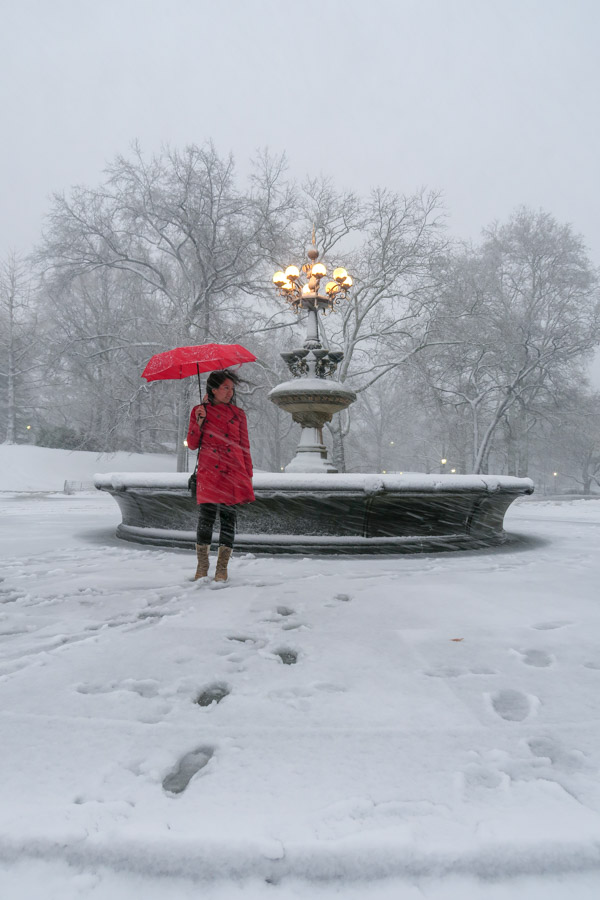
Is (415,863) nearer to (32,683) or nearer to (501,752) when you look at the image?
(501,752)

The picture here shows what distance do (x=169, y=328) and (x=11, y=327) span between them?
1450 cm

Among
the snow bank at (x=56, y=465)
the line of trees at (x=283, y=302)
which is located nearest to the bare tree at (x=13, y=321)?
the line of trees at (x=283, y=302)

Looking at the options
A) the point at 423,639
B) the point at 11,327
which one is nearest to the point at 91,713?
the point at 423,639

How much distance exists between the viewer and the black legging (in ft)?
13.3

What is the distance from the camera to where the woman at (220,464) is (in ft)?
13.3

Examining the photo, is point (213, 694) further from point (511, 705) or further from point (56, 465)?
point (56, 465)

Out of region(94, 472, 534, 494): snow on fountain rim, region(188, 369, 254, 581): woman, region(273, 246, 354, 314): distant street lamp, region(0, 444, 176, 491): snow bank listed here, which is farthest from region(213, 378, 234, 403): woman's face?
region(0, 444, 176, 491): snow bank

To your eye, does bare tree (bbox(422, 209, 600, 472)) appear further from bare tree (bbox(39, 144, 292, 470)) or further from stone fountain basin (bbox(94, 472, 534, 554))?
stone fountain basin (bbox(94, 472, 534, 554))

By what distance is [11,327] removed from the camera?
28594mm

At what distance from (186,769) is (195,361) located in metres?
3.55

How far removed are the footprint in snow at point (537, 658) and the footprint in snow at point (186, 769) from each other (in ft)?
4.97

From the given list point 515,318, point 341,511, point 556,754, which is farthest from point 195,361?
point 515,318

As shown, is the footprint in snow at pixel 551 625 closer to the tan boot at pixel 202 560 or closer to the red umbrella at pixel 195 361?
the tan boot at pixel 202 560

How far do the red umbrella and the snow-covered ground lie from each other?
210 centimetres
